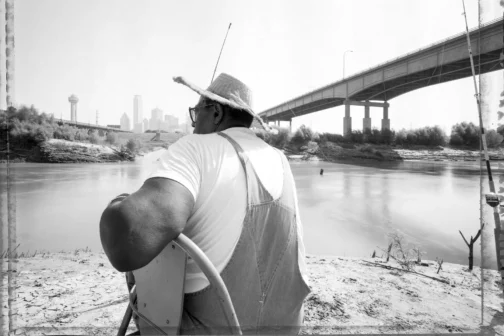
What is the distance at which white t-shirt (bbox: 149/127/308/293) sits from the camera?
89 cm

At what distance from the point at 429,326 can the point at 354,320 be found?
79cm

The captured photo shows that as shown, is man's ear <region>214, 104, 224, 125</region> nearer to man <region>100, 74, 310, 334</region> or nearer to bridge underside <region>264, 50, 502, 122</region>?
man <region>100, 74, 310, 334</region>

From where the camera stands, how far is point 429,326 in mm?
3021

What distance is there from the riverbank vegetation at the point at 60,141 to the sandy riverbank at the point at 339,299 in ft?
5.11

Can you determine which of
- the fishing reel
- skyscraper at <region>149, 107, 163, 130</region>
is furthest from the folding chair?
skyscraper at <region>149, 107, 163, 130</region>

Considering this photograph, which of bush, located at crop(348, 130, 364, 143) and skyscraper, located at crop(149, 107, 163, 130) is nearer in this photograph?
skyscraper, located at crop(149, 107, 163, 130)

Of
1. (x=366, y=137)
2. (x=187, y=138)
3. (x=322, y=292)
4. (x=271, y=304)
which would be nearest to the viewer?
(x=187, y=138)

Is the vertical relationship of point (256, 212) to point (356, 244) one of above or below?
above

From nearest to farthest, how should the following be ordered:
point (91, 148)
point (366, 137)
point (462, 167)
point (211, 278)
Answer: point (211, 278) < point (462, 167) < point (91, 148) < point (366, 137)

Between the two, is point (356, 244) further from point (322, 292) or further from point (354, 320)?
point (354, 320)

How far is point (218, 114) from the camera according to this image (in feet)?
4.01

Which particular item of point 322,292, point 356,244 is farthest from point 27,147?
point 356,244

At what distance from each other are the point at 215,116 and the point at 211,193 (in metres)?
0.45

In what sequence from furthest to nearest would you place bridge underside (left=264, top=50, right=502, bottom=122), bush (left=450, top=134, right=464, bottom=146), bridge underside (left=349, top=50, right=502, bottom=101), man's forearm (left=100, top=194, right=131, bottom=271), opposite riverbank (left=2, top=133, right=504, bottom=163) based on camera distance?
bridge underside (left=264, top=50, right=502, bottom=122), bridge underside (left=349, top=50, right=502, bottom=101), bush (left=450, top=134, right=464, bottom=146), opposite riverbank (left=2, top=133, right=504, bottom=163), man's forearm (left=100, top=194, right=131, bottom=271)
